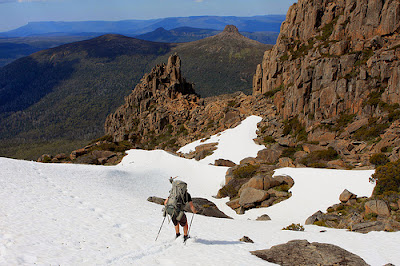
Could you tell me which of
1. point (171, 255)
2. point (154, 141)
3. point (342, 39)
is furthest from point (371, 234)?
point (154, 141)

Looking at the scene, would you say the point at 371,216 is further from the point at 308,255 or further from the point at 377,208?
the point at 308,255

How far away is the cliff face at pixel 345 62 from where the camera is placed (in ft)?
143

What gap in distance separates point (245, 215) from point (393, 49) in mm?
39736

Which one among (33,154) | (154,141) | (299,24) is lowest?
(33,154)

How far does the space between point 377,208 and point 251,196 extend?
9.67m

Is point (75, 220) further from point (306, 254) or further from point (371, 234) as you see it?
point (371, 234)

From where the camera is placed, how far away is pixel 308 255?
11008 mm

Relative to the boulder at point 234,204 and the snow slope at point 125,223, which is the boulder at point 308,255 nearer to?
the snow slope at point 125,223

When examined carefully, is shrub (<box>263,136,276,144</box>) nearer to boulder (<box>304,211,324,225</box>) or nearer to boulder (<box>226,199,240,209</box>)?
boulder (<box>226,199,240,209</box>)

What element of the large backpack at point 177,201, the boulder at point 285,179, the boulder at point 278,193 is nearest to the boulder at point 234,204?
the boulder at point 278,193

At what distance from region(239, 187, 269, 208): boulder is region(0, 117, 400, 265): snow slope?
1.16 m

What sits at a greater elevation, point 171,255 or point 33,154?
point 171,255

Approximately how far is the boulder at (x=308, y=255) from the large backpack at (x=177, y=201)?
11.1ft

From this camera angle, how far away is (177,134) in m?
76.2
